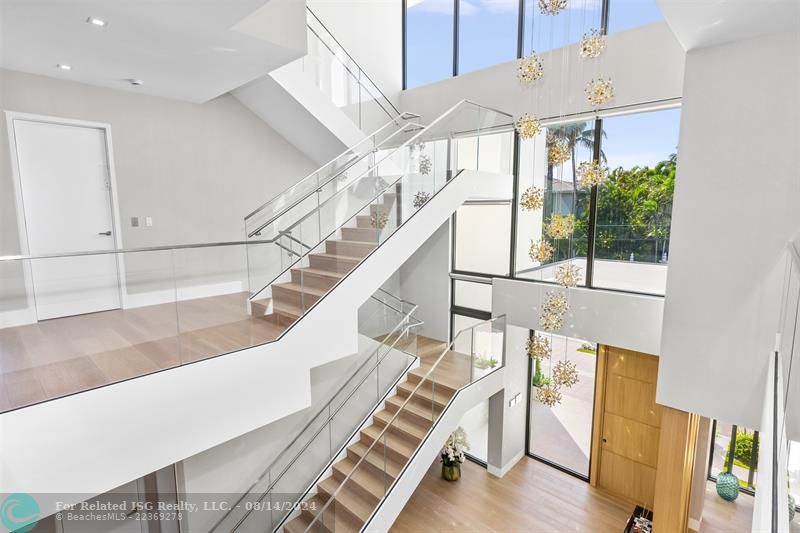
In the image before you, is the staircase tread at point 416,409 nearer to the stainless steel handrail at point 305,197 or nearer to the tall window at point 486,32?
the stainless steel handrail at point 305,197

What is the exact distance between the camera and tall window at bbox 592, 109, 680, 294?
5.47 meters

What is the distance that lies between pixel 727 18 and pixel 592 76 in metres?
2.54

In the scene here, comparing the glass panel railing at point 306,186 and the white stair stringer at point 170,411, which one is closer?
the white stair stringer at point 170,411

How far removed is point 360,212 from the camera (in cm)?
517

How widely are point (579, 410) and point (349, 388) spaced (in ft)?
13.8

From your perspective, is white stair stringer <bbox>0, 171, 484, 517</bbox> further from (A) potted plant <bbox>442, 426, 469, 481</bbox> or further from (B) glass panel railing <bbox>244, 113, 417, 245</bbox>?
(A) potted plant <bbox>442, 426, 469, 481</bbox>

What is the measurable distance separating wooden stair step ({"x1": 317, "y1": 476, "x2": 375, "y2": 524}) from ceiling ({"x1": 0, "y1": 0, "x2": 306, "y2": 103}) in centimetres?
523

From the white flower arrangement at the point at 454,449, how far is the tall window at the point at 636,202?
11.9 feet

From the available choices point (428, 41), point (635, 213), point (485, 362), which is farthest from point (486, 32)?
point (485, 362)

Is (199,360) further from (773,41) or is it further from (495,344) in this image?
(773,41)

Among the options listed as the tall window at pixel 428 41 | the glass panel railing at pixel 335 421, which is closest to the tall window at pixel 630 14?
the tall window at pixel 428 41

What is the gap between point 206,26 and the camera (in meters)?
3.45

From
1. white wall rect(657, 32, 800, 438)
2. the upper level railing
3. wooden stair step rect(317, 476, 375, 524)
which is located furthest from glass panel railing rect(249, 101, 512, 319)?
the upper level railing

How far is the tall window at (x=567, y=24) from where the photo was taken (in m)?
5.13
